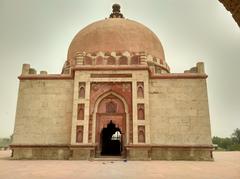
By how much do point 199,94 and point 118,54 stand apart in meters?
Result: 6.63

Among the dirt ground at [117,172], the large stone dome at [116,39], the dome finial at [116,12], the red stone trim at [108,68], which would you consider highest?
the dome finial at [116,12]

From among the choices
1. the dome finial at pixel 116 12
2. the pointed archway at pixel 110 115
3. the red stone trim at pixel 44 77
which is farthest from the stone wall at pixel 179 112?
the dome finial at pixel 116 12

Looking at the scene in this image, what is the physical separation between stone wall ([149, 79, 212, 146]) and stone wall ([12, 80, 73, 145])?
5.10 m

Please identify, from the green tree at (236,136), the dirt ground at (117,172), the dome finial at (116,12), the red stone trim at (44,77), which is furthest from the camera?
the green tree at (236,136)

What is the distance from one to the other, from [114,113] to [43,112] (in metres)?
4.25

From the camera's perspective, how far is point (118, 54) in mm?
19172

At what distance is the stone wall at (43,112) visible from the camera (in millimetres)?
15391

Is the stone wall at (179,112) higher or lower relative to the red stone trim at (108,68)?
lower

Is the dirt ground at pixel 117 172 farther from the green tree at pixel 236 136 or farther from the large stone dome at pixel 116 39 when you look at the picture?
the green tree at pixel 236 136

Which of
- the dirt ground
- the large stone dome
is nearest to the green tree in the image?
the large stone dome

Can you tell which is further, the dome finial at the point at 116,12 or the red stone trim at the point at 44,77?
the dome finial at the point at 116,12

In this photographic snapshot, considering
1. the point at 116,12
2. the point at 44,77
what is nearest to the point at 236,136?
the point at 116,12

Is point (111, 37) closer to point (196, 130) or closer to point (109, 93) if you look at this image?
point (109, 93)

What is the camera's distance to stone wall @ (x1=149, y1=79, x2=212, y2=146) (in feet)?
49.1
